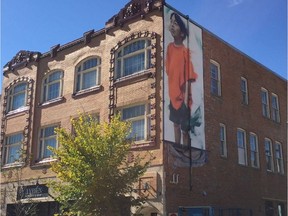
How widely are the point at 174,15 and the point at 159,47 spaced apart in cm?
193

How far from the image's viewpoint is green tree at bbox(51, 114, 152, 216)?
1527cm

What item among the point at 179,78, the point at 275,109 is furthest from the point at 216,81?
the point at 275,109

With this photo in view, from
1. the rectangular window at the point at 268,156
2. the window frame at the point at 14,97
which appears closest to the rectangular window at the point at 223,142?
the rectangular window at the point at 268,156

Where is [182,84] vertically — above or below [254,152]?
above

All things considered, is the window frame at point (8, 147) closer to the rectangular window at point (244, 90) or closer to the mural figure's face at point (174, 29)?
the mural figure's face at point (174, 29)

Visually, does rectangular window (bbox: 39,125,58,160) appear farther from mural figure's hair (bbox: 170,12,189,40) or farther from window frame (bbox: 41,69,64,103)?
mural figure's hair (bbox: 170,12,189,40)

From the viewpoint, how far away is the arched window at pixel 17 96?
28.1 metres

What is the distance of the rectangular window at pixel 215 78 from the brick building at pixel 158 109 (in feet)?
0.19

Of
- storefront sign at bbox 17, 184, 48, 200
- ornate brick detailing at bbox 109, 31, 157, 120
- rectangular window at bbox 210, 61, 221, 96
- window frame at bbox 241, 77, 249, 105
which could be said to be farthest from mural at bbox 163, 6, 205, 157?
storefront sign at bbox 17, 184, 48, 200

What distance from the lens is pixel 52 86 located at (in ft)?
86.9

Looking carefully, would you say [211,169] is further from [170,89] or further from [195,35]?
[195,35]

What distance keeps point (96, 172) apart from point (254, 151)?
12.6m

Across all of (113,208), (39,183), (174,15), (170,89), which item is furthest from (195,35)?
(39,183)

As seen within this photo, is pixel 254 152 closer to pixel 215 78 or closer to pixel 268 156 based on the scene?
pixel 268 156
